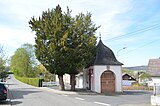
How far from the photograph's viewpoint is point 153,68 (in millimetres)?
62281

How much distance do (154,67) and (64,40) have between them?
3399 centimetres

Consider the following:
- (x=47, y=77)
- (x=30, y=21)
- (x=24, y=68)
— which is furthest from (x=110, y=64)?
(x=24, y=68)

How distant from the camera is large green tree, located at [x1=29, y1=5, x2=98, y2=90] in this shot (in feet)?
114

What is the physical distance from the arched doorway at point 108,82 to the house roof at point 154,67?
23829 mm

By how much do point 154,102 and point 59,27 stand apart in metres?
18.1

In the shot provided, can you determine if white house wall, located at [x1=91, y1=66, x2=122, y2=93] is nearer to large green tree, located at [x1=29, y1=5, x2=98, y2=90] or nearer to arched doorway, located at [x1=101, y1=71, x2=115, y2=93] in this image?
arched doorway, located at [x1=101, y1=71, x2=115, y2=93]

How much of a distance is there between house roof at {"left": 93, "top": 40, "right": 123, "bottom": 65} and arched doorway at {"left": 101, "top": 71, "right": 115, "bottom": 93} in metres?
1.43

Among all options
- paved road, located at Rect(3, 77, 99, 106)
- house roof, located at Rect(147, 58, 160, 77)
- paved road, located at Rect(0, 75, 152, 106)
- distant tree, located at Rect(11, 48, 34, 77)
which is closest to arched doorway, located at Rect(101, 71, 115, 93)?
paved road, located at Rect(0, 75, 152, 106)

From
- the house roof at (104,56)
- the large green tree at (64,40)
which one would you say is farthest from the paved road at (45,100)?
the house roof at (104,56)

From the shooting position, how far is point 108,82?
123 feet

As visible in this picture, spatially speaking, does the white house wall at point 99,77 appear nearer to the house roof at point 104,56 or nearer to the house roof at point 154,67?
the house roof at point 104,56

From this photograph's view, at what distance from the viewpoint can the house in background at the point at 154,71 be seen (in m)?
58.9

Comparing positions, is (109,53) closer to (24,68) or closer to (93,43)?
(93,43)

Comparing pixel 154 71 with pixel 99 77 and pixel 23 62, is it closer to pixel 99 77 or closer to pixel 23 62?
pixel 99 77
